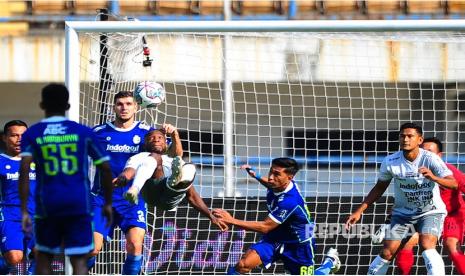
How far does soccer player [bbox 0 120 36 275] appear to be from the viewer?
36.2 feet

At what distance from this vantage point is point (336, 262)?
1152 centimetres

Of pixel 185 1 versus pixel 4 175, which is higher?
pixel 185 1

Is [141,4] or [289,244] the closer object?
[289,244]

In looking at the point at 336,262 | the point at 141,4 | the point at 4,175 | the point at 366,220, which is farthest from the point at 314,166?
the point at 4,175

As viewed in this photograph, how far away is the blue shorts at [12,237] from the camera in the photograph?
11.0 m

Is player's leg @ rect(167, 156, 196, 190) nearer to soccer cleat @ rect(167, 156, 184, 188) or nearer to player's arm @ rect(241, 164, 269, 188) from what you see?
soccer cleat @ rect(167, 156, 184, 188)

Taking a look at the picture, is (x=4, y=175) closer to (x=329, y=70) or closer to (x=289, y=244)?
(x=289, y=244)

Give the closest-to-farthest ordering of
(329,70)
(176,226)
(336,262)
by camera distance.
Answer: (336,262)
(176,226)
(329,70)

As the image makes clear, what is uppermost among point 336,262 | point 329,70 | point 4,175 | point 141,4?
point 141,4

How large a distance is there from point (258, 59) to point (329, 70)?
103 cm

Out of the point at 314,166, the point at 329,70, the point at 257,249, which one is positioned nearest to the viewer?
the point at 257,249

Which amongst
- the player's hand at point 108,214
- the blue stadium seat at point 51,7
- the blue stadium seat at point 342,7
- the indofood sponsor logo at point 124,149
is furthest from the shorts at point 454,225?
the blue stadium seat at point 51,7

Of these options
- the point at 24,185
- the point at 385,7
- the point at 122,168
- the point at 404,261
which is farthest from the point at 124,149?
the point at 385,7

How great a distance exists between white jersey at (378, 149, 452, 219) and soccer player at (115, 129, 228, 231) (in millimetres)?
1951
